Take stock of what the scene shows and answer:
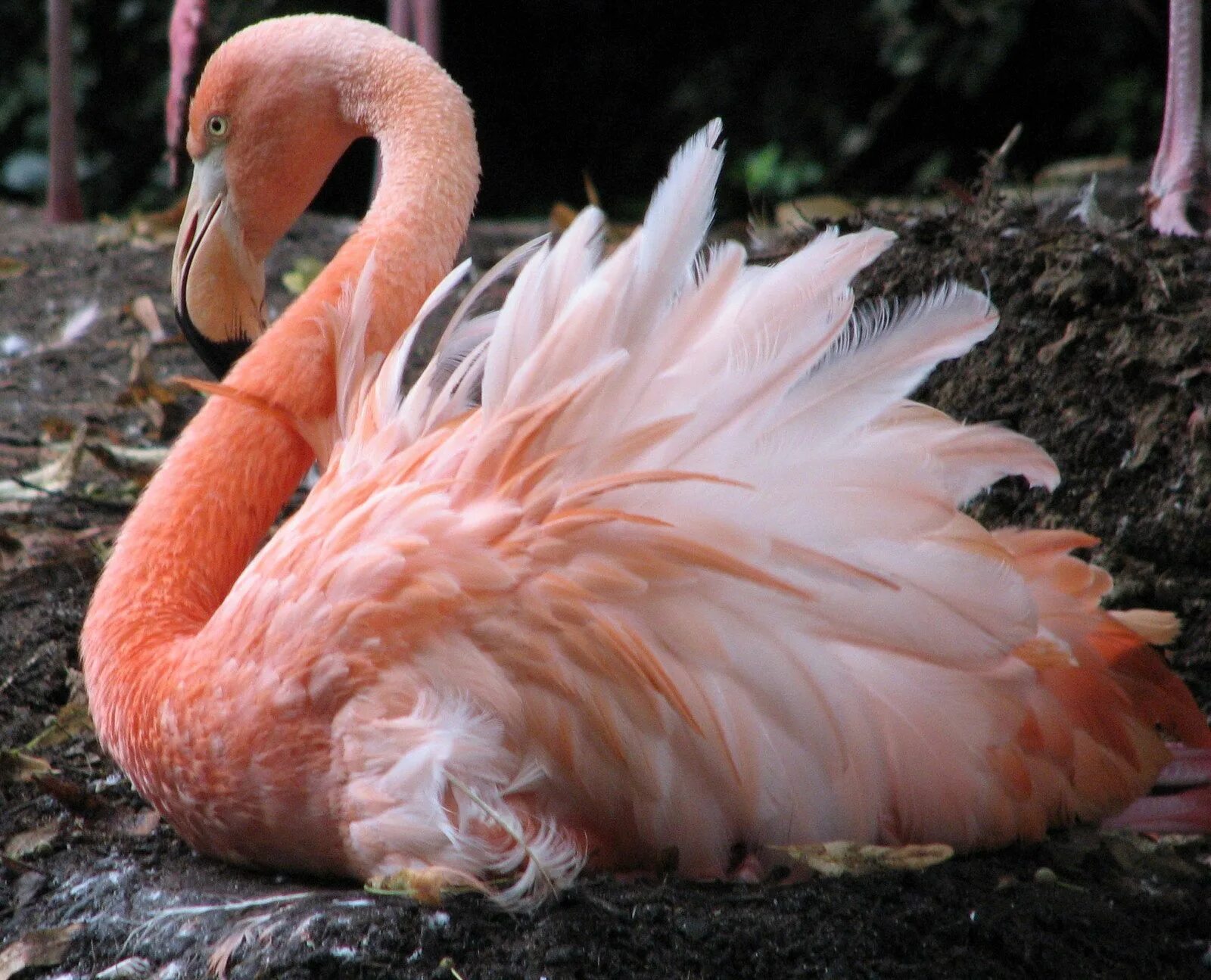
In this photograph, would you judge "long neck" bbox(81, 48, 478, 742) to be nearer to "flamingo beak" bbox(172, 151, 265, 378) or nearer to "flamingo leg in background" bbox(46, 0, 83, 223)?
"flamingo beak" bbox(172, 151, 265, 378)

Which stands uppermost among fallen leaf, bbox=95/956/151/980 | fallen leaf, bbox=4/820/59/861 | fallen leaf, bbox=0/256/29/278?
fallen leaf, bbox=95/956/151/980

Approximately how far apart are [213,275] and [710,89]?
16.2 ft

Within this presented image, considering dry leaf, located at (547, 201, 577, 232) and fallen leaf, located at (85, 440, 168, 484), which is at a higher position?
dry leaf, located at (547, 201, 577, 232)

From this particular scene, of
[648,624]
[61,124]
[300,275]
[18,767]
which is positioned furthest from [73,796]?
[61,124]

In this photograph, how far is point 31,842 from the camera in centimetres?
208

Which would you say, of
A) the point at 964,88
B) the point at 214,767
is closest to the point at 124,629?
the point at 214,767

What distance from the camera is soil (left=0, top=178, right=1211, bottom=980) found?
1647 millimetres

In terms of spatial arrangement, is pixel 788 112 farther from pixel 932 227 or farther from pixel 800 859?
pixel 800 859

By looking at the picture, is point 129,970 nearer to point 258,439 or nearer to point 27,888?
point 27,888

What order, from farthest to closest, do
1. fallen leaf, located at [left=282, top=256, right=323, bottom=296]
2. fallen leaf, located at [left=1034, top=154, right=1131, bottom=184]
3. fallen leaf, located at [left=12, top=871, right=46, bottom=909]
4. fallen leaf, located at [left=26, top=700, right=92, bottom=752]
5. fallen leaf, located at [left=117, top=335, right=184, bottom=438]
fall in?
fallen leaf, located at [left=1034, top=154, right=1131, bottom=184]
fallen leaf, located at [left=282, top=256, right=323, bottom=296]
fallen leaf, located at [left=117, top=335, right=184, bottom=438]
fallen leaf, located at [left=26, top=700, right=92, bottom=752]
fallen leaf, located at [left=12, top=871, right=46, bottom=909]

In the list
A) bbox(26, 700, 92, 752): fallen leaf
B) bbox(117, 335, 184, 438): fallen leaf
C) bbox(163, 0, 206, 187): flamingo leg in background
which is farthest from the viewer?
bbox(163, 0, 206, 187): flamingo leg in background

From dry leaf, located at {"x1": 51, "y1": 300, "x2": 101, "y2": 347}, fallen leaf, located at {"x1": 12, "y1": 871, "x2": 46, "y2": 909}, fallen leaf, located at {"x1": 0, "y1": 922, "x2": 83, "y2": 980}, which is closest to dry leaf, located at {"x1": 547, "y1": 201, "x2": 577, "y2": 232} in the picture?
dry leaf, located at {"x1": 51, "y1": 300, "x2": 101, "y2": 347}

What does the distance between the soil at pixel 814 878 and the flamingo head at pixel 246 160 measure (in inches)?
27.2

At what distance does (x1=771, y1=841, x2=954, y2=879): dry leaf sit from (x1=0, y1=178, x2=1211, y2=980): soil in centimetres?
2
